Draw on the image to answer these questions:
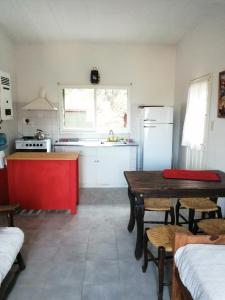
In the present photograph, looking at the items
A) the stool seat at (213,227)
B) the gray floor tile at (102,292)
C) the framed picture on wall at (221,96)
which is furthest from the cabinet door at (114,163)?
the gray floor tile at (102,292)

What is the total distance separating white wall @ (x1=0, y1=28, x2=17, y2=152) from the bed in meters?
3.39

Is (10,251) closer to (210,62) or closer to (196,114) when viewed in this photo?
(196,114)

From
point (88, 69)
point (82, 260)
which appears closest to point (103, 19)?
point (88, 69)

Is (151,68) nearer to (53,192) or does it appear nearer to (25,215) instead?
(53,192)

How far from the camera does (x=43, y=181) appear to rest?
3.31 metres

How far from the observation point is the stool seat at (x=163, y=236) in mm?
1812

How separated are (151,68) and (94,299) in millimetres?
4075

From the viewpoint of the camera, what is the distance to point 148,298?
6.07 ft

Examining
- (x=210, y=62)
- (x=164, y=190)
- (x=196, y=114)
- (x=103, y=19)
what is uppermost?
(x=103, y=19)

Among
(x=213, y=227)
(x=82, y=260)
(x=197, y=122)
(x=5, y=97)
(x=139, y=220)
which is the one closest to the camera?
(x=213, y=227)

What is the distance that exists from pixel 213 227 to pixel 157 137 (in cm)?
244

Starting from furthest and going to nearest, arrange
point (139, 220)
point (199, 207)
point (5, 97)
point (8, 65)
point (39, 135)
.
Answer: point (39, 135) → point (8, 65) → point (5, 97) → point (199, 207) → point (139, 220)

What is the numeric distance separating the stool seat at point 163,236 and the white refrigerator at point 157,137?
2.45 metres

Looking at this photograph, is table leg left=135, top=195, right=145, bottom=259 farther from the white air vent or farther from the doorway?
the white air vent
